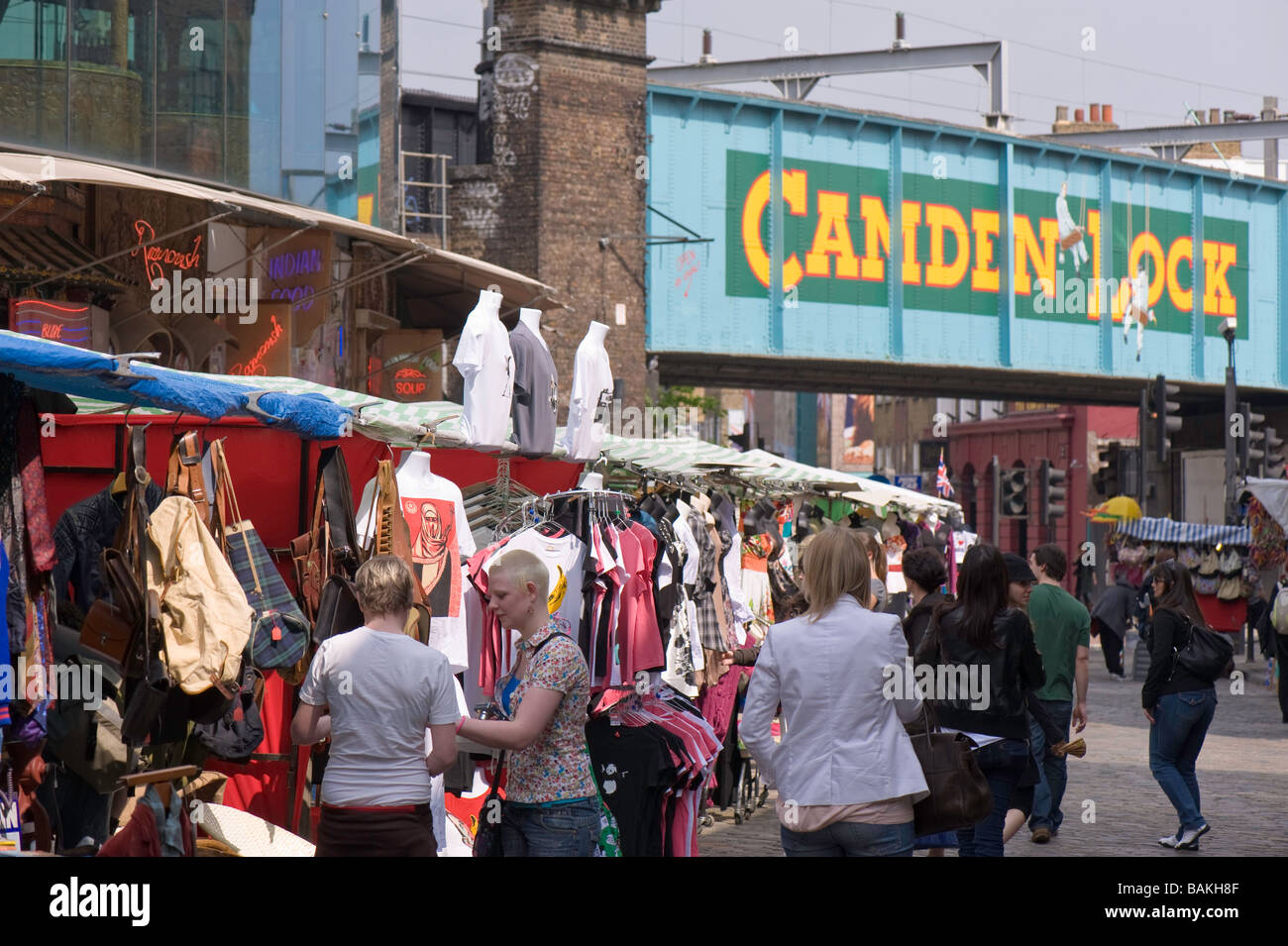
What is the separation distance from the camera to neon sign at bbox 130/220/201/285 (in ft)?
51.9

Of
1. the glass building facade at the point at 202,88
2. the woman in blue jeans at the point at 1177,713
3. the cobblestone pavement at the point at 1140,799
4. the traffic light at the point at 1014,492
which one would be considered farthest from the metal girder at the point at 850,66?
the woman in blue jeans at the point at 1177,713

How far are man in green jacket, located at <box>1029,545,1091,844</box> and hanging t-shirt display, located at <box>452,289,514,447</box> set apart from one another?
12.3 feet

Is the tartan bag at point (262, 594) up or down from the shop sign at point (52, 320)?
down

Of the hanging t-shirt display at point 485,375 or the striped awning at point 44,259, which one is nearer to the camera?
the hanging t-shirt display at point 485,375

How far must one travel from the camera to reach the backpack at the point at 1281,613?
60.8ft

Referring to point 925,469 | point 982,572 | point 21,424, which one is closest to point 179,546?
point 21,424

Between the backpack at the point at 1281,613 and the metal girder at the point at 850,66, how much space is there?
64.6ft

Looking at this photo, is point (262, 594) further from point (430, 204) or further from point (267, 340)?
point (430, 204)

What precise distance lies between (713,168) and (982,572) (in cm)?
2311

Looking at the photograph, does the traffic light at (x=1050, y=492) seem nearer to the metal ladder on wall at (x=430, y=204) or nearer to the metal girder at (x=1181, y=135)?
the metal ladder on wall at (x=430, y=204)

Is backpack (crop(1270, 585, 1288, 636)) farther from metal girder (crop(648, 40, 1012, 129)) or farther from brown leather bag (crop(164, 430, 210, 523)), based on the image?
metal girder (crop(648, 40, 1012, 129))

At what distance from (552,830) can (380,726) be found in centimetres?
81
